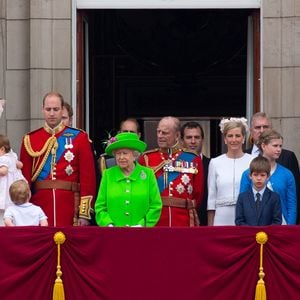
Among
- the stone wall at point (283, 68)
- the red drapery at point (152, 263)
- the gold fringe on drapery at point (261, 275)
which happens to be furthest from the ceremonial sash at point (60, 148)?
the stone wall at point (283, 68)

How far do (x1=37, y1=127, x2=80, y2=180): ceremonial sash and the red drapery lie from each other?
4.73ft

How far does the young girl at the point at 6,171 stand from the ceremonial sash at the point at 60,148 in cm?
27

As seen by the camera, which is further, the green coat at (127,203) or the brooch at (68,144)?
the brooch at (68,144)

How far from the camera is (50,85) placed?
1714cm

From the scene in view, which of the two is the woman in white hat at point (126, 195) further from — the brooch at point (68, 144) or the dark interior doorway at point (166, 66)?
the dark interior doorway at point (166, 66)

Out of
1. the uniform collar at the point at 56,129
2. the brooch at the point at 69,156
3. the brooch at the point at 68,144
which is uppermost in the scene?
the uniform collar at the point at 56,129

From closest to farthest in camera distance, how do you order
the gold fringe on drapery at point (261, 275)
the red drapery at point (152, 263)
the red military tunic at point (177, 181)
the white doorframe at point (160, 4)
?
the gold fringe on drapery at point (261, 275) → the red drapery at point (152, 263) → the red military tunic at point (177, 181) → the white doorframe at point (160, 4)

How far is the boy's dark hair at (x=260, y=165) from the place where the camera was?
13883 mm

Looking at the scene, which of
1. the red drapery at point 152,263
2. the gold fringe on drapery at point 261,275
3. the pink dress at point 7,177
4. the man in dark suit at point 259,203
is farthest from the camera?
the pink dress at point 7,177

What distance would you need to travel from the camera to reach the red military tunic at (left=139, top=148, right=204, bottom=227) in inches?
577

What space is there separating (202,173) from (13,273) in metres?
2.50

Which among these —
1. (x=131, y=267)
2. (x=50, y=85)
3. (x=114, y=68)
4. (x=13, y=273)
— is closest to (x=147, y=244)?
(x=131, y=267)

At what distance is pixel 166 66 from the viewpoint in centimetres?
2277

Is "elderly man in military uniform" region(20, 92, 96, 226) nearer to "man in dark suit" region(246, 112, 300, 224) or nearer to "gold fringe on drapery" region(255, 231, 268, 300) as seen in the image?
"man in dark suit" region(246, 112, 300, 224)
